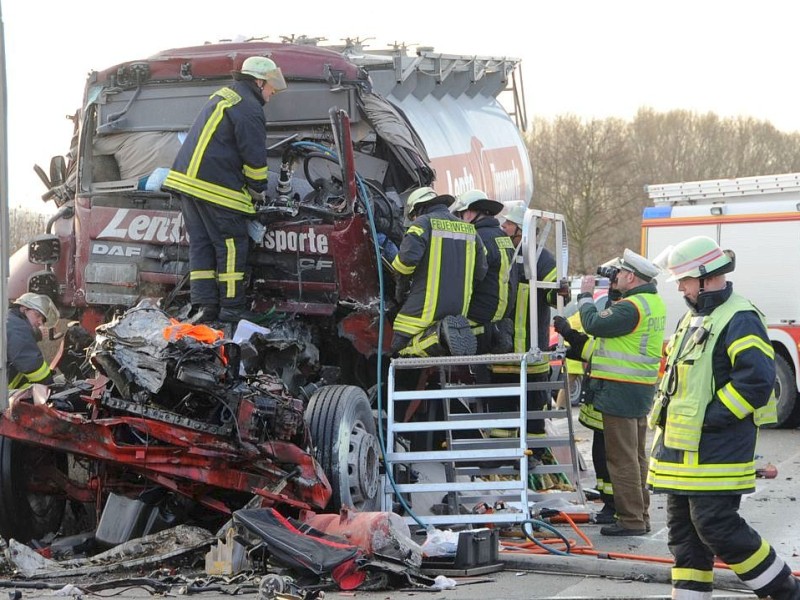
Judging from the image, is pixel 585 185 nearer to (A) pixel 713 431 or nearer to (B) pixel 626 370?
(B) pixel 626 370

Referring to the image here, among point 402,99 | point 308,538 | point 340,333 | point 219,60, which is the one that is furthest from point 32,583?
point 402,99

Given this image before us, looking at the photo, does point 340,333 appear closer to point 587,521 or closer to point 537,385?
point 537,385

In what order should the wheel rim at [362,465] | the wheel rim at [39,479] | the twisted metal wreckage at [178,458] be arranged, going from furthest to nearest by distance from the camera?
1. the wheel rim at [362,465]
2. the wheel rim at [39,479]
3. the twisted metal wreckage at [178,458]

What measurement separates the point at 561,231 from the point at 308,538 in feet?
11.0

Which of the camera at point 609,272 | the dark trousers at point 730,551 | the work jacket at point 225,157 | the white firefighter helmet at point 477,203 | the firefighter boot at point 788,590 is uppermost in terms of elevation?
the work jacket at point 225,157

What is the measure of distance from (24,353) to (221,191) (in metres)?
1.76

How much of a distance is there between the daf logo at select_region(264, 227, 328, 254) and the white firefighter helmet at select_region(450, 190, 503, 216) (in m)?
1.40

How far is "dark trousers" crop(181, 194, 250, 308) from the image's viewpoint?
7.50 m

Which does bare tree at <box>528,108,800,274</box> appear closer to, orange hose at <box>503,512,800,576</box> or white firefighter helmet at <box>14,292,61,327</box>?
white firefighter helmet at <box>14,292,61,327</box>

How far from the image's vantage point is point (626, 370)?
7941 mm

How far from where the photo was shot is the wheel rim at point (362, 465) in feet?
22.8

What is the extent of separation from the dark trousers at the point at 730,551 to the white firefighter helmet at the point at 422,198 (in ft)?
10.3

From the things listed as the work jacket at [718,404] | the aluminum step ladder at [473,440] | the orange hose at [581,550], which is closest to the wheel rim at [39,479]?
the aluminum step ladder at [473,440]

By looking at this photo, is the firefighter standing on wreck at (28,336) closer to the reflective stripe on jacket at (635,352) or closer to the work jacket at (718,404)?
the reflective stripe on jacket at (635,352)
